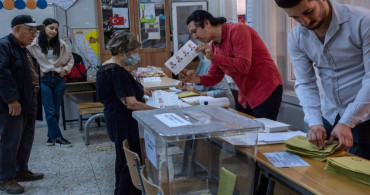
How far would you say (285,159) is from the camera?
158 cm

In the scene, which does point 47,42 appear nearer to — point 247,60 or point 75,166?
point 75,166

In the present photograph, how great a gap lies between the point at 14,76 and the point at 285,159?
99.0 inches

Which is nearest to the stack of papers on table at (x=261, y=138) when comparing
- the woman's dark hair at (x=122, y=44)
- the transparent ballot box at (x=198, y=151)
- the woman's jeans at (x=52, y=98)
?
the transparent ballot box at (x=198, y=151)

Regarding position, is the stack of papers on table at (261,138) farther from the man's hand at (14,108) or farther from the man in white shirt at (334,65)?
the man's hand at (14,108)

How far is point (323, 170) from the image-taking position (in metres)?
1.44

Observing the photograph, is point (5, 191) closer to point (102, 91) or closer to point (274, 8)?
point (102, 91)

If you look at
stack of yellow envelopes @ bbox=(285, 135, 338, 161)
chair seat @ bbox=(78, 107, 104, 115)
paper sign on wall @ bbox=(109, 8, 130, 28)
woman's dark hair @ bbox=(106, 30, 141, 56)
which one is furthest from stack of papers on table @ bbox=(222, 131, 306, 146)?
paper sign on wall @ bbox=(109, 8, 130, 28)

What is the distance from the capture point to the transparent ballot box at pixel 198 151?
49.6 inches

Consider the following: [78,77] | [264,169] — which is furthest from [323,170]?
[78,77]

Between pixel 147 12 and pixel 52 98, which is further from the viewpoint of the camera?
pixel 147 12

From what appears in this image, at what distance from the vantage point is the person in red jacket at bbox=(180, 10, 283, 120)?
96.3 inches

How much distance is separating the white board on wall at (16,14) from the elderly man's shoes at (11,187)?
3.14 metres

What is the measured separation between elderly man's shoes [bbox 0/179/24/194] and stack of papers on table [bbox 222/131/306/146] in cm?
231

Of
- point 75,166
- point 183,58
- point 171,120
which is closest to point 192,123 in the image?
point 171,120
